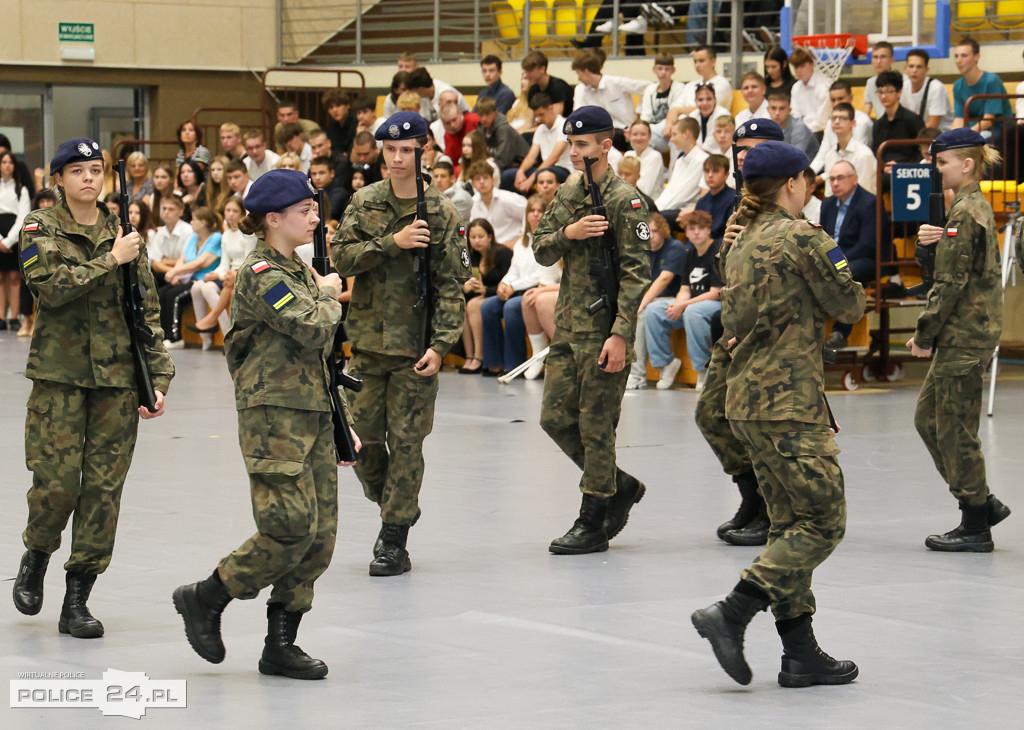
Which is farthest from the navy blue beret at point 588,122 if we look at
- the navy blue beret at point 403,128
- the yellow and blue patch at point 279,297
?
the yellow and blue patch at point 279,297

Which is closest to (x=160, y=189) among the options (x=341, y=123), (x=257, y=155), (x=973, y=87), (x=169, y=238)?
(x=169, y=238)

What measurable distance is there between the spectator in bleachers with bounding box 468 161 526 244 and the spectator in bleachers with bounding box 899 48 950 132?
12.2 feet

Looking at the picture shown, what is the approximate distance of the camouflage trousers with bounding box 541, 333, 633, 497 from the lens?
708 cm

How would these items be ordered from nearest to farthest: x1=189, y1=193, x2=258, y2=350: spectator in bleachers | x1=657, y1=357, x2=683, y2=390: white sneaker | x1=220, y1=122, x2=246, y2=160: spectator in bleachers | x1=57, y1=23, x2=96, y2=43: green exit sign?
1. x1=657, y1=357, x2=683, y2=390: white sneaker
2. x1=189, y1=193, x2=258, y2=350: spectator in bleachers
3. x1=220, y1=122, x2=246, y2=160: spectator in bleachers
4. x1=57, y1=23, x2=96, y2=43: green exit sign

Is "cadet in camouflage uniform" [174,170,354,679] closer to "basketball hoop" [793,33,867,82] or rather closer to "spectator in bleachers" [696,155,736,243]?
"spectator in bleachers" [696,155,736,243]

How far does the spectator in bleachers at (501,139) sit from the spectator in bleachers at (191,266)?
10.3 feet

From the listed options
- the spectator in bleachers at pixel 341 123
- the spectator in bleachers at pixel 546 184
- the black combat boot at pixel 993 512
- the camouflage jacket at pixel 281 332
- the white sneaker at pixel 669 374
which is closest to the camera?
the camouflage jacket at pixel 281 332

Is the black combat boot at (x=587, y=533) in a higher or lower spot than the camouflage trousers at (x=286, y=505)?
lower

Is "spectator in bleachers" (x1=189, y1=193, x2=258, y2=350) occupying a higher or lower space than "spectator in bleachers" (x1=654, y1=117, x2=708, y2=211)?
lower

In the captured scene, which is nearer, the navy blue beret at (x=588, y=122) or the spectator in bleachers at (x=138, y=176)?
the navy blue beret at (x=588, y=122)

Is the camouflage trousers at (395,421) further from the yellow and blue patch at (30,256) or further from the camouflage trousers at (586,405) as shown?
the yellow and blue patch at (30,256)

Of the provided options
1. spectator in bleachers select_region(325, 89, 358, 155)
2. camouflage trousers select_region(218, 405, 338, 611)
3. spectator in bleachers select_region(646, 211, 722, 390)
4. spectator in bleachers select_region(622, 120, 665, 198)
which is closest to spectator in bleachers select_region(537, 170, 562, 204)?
spectator in bleachers select_region(646, 211, 722, 390)

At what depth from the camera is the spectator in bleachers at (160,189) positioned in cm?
1808

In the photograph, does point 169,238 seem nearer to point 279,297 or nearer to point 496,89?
point 496,89
